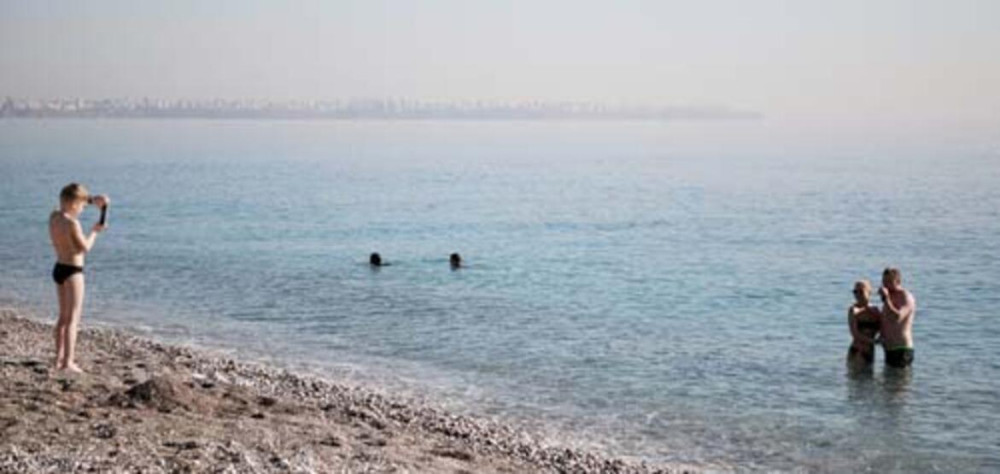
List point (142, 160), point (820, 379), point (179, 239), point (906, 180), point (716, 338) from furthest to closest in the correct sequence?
point (142, 160) < point (906, 180) < point (179, 239) < point (716, 338) < point (820, 379)

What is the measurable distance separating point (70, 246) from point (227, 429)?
3266 millimetres

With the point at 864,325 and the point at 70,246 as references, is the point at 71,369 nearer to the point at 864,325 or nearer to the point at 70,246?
the point at 70,246

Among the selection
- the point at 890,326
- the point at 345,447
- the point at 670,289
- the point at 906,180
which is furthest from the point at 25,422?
the point at 906,180

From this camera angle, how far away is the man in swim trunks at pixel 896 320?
20.9 metres

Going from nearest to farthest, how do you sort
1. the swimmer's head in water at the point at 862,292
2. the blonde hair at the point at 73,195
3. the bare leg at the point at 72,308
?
the blonde hair at the point at 73,195, the bare leg at the point at 72,308, the swimmer's head in water at the point at 862,292

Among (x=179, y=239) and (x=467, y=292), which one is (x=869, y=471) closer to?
(x=467, y=292)

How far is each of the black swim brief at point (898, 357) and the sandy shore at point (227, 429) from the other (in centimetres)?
786

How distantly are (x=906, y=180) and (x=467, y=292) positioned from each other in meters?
66.3

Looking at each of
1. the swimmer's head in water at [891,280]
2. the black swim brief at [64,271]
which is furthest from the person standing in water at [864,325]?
the black swim brief at [64,271]

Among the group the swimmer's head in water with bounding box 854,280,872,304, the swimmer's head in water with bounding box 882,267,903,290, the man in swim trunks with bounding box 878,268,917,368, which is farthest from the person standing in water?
the swimmer's head in water with bounding box 882,267,903,290

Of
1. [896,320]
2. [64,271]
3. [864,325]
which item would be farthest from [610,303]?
[64,271]

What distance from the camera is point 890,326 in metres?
21.2

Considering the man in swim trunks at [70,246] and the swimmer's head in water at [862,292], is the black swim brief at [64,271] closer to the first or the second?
the man in swim trunks at [70,246]

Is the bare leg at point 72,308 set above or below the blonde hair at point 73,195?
below
